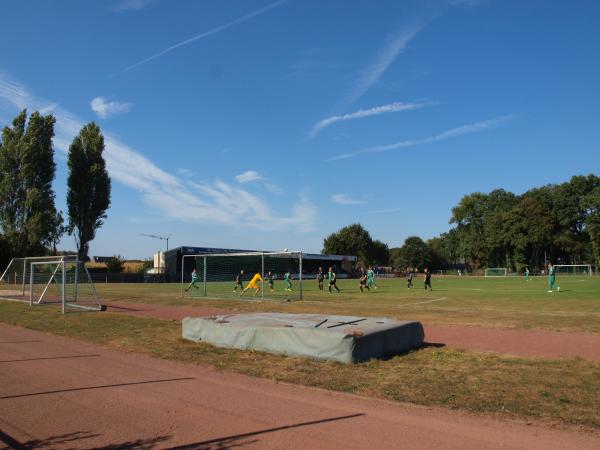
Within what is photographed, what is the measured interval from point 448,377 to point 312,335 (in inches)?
112

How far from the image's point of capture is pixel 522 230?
99.1 m

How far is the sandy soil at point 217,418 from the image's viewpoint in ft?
16.7

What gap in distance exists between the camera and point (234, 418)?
Answer: 232 inches

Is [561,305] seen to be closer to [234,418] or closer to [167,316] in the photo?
[167,316]

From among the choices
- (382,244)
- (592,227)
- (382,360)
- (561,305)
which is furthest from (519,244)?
(382,360)

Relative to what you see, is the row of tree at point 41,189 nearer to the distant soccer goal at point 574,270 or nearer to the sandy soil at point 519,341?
the sandy soil at point 519,341

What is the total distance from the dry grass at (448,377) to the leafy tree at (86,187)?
2002 inches

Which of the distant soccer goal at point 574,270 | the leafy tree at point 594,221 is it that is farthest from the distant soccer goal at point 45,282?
the leafy tree at point 594,221

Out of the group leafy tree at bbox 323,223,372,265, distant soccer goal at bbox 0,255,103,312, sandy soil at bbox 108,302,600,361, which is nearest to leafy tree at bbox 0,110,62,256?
distant soccer goal at bbox 0,255,103,312

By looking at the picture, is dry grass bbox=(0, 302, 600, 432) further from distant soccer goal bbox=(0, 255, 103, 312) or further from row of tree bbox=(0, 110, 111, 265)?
row of tree bbox=(0, 110, 111, 265)

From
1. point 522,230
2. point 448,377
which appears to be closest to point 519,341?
point 448,377

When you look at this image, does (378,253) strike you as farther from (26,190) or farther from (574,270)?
(26,190)

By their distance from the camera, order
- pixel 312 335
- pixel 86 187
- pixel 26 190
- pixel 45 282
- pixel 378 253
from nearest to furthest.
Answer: pixel 312 335 < pixel 45 282 < pixel 26 190 < pixel 86 187 < pixel 378 253

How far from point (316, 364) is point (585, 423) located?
4.76 m
